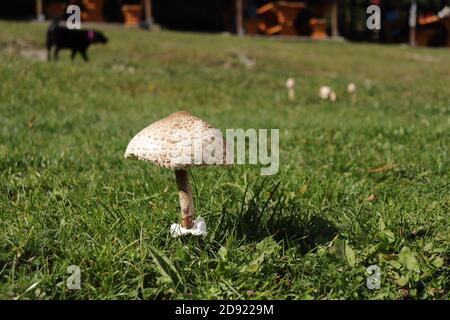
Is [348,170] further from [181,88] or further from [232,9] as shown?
[232,9]

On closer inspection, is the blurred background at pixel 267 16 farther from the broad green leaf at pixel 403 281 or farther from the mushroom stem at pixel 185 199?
the broad green leaf at pixel 403 281

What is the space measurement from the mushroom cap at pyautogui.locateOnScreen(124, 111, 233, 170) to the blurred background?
900 inches

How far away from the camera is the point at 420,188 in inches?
141

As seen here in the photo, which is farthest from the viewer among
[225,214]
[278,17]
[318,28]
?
[318,28]

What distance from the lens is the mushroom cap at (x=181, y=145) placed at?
2.02 metres

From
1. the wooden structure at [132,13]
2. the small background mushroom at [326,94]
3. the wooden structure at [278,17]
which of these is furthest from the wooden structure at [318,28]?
the small background mushroom at [326,94]

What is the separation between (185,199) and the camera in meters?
2.29

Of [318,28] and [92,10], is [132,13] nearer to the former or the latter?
[92,10]

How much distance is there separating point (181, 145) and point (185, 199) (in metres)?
0.36

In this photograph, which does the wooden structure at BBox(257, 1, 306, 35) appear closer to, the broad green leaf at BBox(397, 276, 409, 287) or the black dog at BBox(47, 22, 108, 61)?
the black dog at BBox(47, 22, 108, 61)

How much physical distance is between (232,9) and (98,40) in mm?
17281

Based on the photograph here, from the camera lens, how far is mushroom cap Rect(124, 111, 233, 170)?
202cm

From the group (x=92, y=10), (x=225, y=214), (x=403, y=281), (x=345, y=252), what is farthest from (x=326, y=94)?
(x=92, y=10)

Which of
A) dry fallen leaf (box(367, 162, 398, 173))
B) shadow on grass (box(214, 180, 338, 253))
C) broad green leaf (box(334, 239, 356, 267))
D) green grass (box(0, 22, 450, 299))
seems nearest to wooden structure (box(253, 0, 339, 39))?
green grass (box(0, 22, 450, 299))
